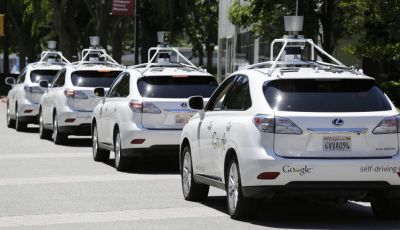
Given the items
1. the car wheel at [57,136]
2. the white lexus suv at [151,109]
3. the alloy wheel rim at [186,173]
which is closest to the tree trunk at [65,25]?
the car wheel at [57,136]

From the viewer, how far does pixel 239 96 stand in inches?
478

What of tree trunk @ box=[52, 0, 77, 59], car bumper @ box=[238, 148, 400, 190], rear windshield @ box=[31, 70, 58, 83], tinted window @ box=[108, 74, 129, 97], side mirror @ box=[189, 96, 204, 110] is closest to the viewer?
car bumper @ box=[238, 148, 400, 190]

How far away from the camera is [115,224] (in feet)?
37.6

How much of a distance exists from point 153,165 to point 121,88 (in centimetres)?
143

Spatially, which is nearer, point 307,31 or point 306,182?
point 306,182

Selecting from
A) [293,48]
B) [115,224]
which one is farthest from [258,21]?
[115,224]

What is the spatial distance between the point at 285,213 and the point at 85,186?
12.6 ft

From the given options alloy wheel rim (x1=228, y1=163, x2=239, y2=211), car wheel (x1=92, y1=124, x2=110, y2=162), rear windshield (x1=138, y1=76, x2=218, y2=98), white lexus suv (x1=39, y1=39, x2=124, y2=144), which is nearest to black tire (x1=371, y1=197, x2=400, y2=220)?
alloy wheel rim (x1=228, y1=163, x2=239, y2=211)

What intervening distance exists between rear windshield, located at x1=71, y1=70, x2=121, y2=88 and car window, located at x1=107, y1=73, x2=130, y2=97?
385 cm

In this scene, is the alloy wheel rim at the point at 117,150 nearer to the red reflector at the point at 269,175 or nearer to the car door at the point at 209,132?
the car door at the point at 209,132

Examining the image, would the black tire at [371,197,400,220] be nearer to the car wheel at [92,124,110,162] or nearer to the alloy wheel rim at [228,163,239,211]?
the alloy wheel rim at [228,163,239,211]

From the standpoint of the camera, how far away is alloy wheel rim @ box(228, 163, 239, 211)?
457 inches

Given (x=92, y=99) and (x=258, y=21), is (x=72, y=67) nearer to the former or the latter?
(x=92, y=99)

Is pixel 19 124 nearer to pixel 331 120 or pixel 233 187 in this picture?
pixel 233 187
